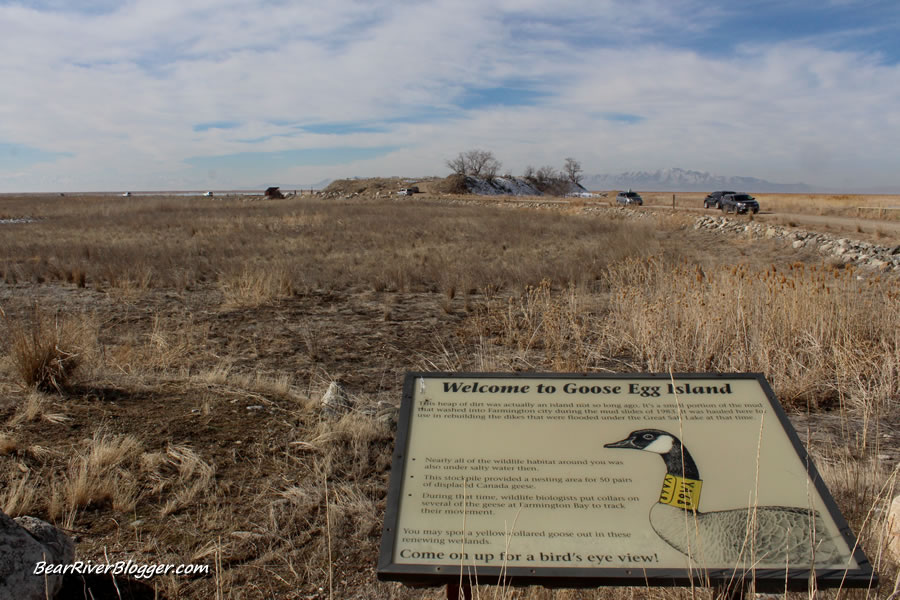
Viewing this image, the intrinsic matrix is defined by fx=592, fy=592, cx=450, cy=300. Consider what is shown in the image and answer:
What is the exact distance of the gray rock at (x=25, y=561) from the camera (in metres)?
2.22

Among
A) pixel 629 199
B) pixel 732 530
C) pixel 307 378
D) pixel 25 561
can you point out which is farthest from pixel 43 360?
pixel 629 199

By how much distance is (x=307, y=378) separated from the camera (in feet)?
19.5

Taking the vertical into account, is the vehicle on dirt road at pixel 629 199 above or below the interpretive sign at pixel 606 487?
above

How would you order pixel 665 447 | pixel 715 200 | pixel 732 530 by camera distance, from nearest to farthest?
1. pixel 732 530
2. pixel 665 447
3. pixel 715 200

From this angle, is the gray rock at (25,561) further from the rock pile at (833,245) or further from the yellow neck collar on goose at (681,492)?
the rock pile at (833,245)

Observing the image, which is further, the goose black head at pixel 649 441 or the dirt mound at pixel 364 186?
the dirt mound at pixel 364 186

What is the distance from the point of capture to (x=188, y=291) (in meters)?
10.8

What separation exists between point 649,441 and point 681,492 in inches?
8.7

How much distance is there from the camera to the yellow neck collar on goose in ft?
6.93

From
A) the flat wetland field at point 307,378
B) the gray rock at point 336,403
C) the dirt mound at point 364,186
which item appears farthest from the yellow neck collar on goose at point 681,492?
the dirt mound at point 364,186

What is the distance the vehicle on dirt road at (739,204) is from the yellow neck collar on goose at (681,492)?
1251 inches

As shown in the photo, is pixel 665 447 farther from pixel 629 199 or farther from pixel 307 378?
pixel 629 199

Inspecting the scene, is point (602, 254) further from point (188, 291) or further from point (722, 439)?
point (722, 439)

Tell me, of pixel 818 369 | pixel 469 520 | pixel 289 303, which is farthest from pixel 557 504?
pixel 289 303
